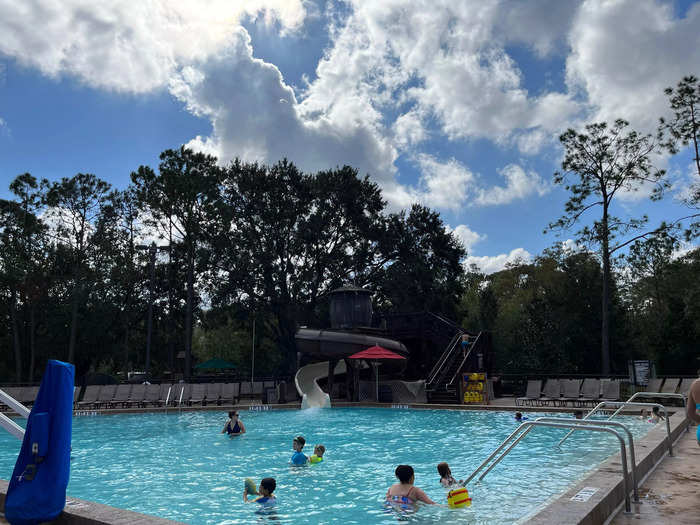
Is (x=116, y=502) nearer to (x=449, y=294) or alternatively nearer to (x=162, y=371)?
(x=449, y=294)

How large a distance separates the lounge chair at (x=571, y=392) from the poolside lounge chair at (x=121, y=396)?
18.2m

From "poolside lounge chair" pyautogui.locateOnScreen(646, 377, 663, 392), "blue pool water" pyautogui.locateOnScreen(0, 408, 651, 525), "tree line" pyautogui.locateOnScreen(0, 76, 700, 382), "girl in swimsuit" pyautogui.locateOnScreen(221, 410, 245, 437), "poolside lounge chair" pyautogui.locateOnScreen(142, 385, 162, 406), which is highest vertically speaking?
"tree line" pyautogui.locateOnScreen(0, 76, 700, 382)

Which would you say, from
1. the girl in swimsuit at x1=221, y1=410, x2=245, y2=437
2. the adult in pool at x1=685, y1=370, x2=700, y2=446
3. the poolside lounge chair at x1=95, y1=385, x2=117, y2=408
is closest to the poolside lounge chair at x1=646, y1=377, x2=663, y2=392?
the girl in swimsuit at x1=221, y1=410, x2=245, y2=437

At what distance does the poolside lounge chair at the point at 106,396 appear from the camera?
22.8 m

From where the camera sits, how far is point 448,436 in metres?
15.1

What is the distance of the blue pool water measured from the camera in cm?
804

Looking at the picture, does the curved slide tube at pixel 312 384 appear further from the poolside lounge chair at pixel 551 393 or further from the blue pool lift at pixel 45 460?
the blue pool lift at pixel 45 460

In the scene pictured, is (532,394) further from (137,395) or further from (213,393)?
(137,395)

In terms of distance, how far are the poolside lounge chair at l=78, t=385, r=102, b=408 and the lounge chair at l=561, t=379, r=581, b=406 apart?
1932cm

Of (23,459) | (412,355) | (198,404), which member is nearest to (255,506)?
(23,459)

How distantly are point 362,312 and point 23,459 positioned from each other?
24740 millimetres

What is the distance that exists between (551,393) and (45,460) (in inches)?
794

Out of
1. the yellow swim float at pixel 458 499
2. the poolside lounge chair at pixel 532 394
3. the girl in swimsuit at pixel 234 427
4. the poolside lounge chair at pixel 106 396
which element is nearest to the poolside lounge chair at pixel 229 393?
the poolside lounge chair at pixel 106 396

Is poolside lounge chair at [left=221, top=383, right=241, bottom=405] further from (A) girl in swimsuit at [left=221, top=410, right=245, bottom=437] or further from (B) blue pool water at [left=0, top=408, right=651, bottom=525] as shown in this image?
(A) girl in swimsuit at [left=221, top=410, right=245, bottom=437]
